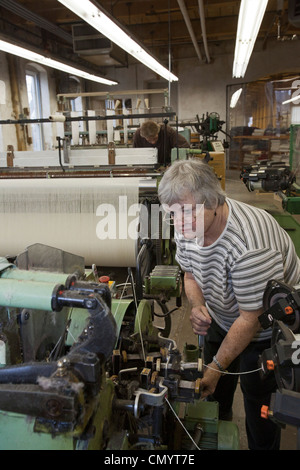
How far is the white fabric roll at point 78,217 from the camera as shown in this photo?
300cm

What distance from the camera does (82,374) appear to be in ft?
2.86

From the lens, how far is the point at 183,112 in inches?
494

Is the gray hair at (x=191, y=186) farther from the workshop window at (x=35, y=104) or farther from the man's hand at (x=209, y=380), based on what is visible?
the workshop window at (x=35, y=104)

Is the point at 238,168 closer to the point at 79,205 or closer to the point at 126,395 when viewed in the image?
the point at 79,205

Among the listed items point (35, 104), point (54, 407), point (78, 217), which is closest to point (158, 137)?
point (78, 217)

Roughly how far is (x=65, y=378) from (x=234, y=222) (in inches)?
33.0

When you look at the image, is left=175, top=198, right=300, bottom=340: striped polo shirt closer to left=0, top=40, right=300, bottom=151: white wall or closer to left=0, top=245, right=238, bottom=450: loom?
left=0, top=245, right=238, bottom=450: loom

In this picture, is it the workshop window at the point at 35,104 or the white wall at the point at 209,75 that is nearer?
the workshop window at the point at 35,104

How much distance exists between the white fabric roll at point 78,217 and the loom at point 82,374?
1372 millimetres

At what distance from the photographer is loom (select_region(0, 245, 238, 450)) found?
33.3 inches

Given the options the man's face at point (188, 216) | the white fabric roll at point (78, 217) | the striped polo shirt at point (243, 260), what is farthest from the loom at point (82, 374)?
the white fabric roll at point (78, 217)

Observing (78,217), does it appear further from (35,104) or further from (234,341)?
(35,104)

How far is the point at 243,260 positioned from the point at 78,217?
6.27 ft

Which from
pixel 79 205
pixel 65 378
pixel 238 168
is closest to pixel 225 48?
pixel 238 168
